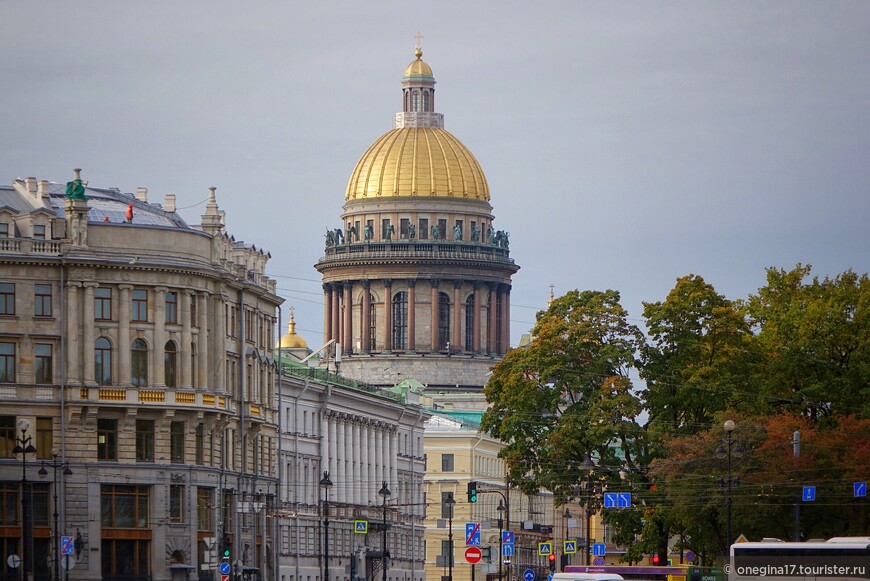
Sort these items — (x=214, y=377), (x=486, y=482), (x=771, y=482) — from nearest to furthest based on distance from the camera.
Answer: (x=771, y=482), (x=214, y=377), (x=486, y=482)

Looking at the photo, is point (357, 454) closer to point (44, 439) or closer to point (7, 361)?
point (44, 439)

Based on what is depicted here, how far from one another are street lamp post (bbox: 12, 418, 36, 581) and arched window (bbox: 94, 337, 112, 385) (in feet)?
14.2

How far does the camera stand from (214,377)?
383 ft

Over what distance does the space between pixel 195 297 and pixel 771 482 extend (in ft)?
84.7

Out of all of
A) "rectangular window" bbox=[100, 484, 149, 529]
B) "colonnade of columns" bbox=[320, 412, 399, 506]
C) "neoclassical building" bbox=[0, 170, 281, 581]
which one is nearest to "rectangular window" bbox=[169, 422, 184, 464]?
"neoclassical building" bbox=[0, 170, 281, 581]

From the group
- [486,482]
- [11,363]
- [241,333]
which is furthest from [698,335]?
[486,482]

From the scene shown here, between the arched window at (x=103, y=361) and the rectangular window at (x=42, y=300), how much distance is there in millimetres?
2514

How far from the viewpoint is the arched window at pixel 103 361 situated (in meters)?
112

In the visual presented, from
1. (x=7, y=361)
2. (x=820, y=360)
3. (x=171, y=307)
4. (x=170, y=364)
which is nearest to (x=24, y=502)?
(x=7, y=361)

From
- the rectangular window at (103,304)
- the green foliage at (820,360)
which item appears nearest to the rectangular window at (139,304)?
the rectangular window at (103,304)

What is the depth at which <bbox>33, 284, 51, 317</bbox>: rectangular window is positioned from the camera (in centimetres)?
11094

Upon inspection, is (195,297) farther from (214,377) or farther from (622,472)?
(622,472)

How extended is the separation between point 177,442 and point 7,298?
980cm

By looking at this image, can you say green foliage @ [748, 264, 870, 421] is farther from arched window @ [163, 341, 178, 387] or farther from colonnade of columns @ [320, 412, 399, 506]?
colonnade of columns @ [320, 412, 399, 506]
